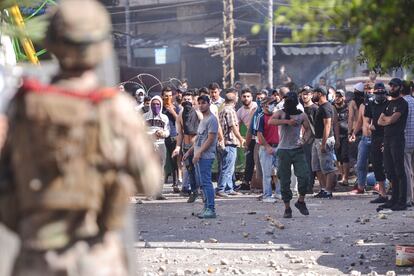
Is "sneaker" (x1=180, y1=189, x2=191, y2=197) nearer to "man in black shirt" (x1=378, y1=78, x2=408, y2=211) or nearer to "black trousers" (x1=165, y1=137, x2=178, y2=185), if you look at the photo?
"black trousers" (x1=165, y1=137, x2=178, y2=185)

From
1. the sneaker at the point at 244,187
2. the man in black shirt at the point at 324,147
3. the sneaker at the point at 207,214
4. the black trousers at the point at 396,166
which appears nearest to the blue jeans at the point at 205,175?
the sneaker at the point at 207,214

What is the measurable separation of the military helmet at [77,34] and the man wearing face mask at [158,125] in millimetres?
12579

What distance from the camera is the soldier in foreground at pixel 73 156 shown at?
15.3 ft

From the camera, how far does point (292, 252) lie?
11.6 m

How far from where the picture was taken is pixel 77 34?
4.67m

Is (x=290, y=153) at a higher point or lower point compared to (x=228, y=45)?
lower

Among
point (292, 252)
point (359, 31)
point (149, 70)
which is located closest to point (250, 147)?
point (292, 252)

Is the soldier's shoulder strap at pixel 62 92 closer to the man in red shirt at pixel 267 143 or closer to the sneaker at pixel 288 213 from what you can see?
the sneaker at pixel 288 213

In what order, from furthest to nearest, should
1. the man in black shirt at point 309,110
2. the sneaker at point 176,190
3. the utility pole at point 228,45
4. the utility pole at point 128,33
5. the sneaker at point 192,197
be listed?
the utility pole at point 128,33, the utility pole at point 228,45, the sneaker at point 176,190, the man in black shirt at point 309,110, the sneaker at point 192,197

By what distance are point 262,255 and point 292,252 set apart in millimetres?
391

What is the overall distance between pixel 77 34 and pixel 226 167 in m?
13.6

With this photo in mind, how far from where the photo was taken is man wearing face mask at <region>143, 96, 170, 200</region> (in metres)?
17.5

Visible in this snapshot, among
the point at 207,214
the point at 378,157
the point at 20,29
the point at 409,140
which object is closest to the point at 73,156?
the point at 20,29

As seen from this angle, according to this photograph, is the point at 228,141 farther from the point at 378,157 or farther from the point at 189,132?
the point at 378,157
